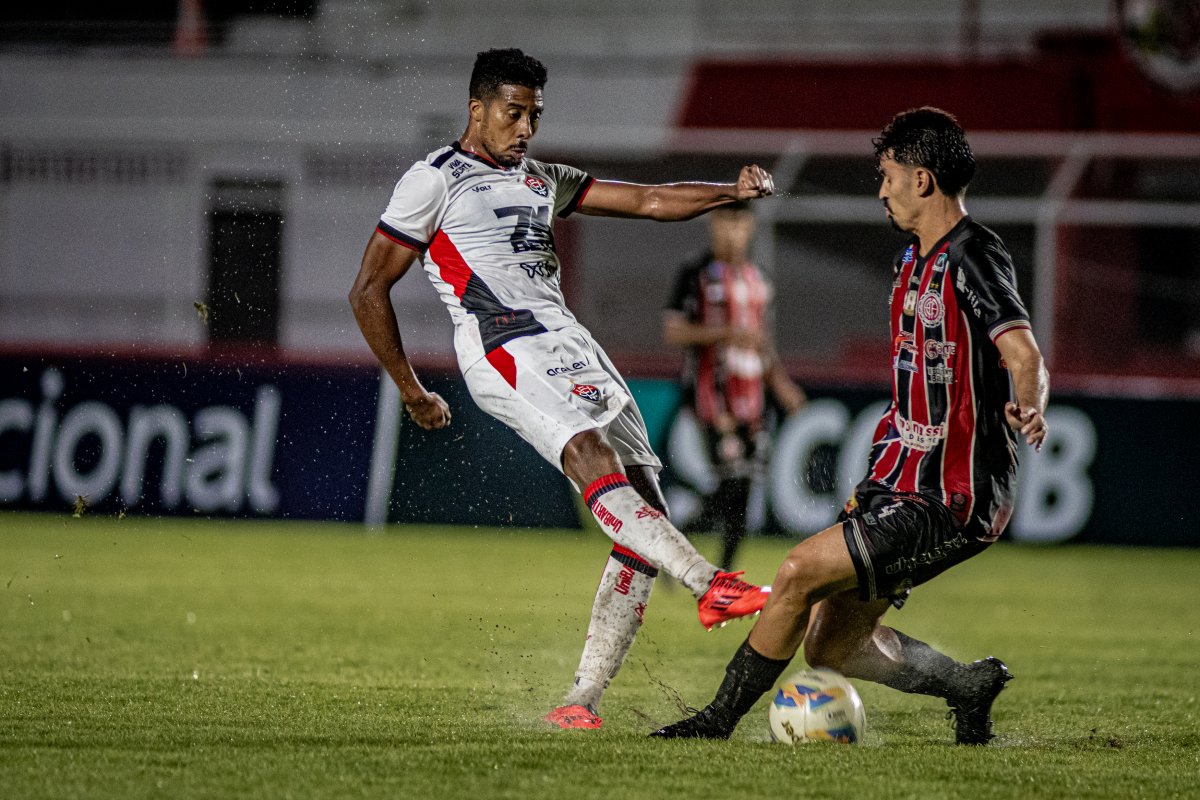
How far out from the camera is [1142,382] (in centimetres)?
1246

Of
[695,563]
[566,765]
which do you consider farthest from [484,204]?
[566,765]

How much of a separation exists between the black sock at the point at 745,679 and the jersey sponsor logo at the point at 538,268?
140 centimetres

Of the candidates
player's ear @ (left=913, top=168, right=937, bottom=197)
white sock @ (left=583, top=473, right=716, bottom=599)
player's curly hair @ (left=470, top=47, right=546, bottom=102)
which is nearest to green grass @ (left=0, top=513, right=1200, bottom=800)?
white sock @ (left=583, top=473, right=716, bottom=599)

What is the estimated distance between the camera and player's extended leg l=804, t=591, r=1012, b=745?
15.3 ft

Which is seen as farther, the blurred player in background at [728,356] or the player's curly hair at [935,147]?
the blurred player in background at [728,356]

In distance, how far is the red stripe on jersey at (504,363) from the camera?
4863 mm

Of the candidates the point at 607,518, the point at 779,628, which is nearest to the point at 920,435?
the point at 779,628

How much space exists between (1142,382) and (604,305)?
6.93 m

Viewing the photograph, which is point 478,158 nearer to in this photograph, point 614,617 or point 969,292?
point 614,617

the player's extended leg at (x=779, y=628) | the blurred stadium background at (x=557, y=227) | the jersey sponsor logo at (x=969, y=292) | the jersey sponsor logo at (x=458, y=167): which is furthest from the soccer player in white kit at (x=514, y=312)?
the blurred stadium background at (x=557, y=227)

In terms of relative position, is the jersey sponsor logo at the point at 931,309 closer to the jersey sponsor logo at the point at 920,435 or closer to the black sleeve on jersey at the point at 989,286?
the black sleeve on jersey at the point at 989,286

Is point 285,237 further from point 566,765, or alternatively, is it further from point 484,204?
point 566,765

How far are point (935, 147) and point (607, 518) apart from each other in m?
1.46

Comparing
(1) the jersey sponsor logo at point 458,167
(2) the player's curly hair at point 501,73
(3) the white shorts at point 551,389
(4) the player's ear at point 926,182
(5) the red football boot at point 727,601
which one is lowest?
(5) the red football boot at point 727,601
